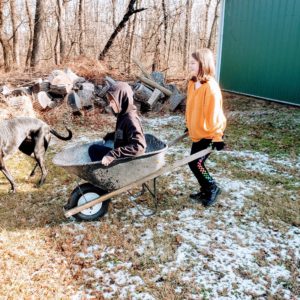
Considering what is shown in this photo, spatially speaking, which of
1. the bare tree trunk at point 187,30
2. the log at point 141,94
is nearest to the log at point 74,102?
the log at point 141,94

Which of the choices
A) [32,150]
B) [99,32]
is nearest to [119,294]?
[32,150]

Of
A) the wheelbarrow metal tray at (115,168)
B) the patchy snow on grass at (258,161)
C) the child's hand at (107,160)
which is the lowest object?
the patchy snow on grass at (258,161)

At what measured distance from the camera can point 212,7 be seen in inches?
723

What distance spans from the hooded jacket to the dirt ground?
881 mm

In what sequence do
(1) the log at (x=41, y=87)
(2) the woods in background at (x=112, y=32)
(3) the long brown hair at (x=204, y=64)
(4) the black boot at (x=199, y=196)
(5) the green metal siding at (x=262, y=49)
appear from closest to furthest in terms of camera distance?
(3) the long brown hair at (x=204, y=64) < (4) the black boot at (x=199, y=196) < (1) the log at (x=41, y=87) < (5) the green metal siding at (x=262, y=49) < (2) the woods in background at (x=112, y=32)

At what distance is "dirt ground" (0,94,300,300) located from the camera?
Result: 257cm

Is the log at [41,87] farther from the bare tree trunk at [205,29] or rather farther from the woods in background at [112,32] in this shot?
the bare tree trunk at [205,29]

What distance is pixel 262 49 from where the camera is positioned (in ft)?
32.4

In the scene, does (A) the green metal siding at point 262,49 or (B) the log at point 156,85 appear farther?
(A) the green metal siding at point 262,49

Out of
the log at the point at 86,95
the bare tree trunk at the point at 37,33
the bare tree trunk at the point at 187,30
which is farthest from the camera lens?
the bare tree trunk at the point at 187,30

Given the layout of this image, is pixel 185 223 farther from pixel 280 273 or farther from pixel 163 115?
pixel 163 115

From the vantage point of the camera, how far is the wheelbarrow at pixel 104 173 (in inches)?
121

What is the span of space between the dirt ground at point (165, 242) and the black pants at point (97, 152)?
2.36ft

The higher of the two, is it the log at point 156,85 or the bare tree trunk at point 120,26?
the bare tree trunk at point 120,26
